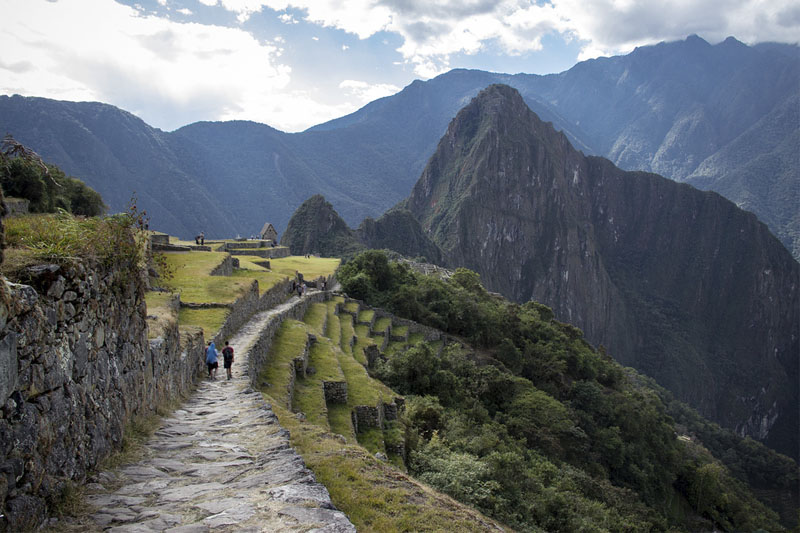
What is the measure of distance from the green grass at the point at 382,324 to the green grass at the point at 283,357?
34.0ft

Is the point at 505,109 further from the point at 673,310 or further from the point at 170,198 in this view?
the point at 170,198

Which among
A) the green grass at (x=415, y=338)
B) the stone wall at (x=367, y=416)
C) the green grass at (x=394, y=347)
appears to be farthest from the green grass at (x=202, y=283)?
the green grass at (x=415, y=338)

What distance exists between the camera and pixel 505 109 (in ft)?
545

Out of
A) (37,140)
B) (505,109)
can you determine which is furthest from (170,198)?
(505,109)

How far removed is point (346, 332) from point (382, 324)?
7147 millimetres

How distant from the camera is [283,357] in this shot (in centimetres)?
1412

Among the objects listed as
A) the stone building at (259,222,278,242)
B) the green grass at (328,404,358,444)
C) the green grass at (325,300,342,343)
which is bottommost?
the green grass at (328,404,358,444)

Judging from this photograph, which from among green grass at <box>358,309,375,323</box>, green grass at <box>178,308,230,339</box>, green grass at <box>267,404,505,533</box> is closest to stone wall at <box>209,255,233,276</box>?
green grass at <box>178,308,230,339</box>

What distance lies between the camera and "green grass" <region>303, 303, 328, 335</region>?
21703 mm

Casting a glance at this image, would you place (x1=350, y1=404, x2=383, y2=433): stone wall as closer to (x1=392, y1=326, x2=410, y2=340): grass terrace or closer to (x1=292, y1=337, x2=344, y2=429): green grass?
(x1=292, y1=337, x2=344, y2=429): green grass

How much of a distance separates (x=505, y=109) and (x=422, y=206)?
4419 centimetres

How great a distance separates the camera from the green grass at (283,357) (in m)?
11.0

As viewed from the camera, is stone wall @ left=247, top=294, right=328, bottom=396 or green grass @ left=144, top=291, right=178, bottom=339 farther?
stone wall @ left=247, top=294, right=328, bottom=396

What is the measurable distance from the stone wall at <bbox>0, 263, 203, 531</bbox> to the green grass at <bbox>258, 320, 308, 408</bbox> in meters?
4.68
